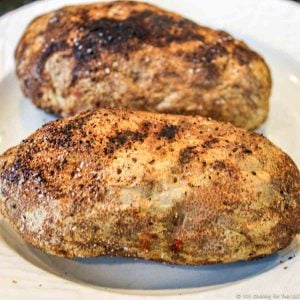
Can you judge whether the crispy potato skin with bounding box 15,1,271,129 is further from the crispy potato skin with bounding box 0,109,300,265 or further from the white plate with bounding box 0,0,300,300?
the crispy potato skin with bounding box 0,109,300,265

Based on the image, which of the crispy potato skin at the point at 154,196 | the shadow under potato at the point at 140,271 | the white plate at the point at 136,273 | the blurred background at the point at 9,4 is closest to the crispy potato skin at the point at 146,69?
the white plate at the point at 136,273

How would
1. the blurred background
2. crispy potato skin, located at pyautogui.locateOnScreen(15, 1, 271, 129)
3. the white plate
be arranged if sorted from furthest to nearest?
the blurred background, crispy potato skin, located at pyautogui.locateOnScreen(15, 1, 271, 129), the white plate

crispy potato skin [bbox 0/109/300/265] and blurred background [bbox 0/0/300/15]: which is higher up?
crispy potato skin [bbox 0/109/300/265]

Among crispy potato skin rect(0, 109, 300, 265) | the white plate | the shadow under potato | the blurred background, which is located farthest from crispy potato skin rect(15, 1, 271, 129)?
the blurred background

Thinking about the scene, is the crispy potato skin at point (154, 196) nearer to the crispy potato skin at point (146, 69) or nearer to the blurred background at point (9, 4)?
the crispy potato skin at point (146, 69)

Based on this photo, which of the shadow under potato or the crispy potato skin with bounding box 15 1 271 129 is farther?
the crispy potato skin with bounding box 15 1 271 129

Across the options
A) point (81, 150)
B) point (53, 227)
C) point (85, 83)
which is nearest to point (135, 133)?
point (81, 150)

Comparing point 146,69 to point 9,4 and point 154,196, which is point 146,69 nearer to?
point 154,196

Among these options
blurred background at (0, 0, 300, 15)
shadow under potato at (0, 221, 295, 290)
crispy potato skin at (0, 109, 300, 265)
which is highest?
crispy potato skin at (0, 109, 300, 265)
